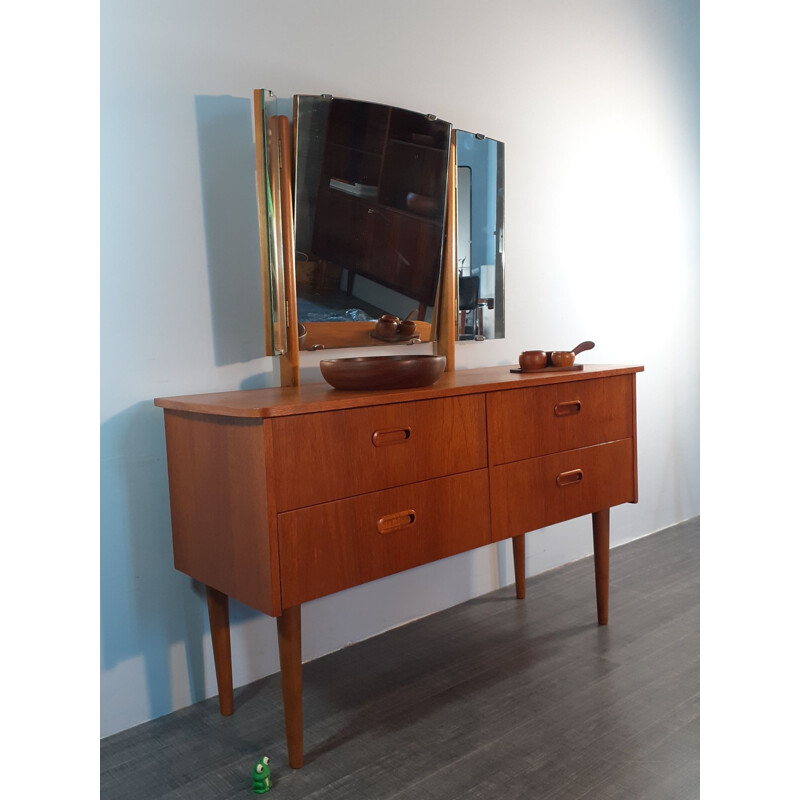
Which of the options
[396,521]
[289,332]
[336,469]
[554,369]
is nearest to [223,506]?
[336,469]

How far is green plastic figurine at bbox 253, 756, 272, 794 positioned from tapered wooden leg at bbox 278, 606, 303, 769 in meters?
0.08

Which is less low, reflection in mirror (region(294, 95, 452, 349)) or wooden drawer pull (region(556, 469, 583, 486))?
reflection in mirror (region(294, 95, 452, 349))

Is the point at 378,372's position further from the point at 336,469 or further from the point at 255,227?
the point at 255,227

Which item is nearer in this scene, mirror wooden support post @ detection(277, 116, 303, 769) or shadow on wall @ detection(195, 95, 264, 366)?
mirror wooden support post @ detection(277, 116, 303, 769)

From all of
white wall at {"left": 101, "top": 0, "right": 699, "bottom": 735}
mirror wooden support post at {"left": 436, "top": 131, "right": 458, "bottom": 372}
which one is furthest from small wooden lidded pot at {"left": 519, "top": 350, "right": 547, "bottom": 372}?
white wall at {"left": 101, "top": 0, "right": 699, "bottom": 735}

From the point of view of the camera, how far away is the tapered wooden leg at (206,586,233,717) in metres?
1.89

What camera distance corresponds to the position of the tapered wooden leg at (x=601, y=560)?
7.80ft

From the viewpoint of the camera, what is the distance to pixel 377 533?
5.59 ft

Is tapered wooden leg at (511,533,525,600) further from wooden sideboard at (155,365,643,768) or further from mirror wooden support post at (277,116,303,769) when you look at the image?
mirror wooden support post at (277,116,303,769)

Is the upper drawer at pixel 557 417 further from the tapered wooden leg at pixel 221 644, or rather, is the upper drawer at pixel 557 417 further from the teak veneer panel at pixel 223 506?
the tapered wooden leg at pixel 221 644

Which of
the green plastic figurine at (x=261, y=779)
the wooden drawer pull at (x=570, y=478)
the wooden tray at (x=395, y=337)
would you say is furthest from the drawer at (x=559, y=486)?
the green plastic figurine at (x=261, y=779)

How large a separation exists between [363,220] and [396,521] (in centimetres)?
91

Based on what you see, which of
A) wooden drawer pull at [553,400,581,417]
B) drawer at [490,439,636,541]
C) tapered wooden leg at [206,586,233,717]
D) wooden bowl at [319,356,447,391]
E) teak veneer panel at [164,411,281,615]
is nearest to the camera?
teak veneer panel at [164,411,281,615]
